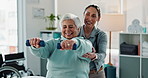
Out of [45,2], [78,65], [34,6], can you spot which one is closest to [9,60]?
[34,6]

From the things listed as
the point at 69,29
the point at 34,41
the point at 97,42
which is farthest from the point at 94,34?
the point at 34,41

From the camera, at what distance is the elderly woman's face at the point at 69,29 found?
1310 mm

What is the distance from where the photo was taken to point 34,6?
13.6ft

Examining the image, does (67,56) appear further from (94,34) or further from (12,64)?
(12,64)

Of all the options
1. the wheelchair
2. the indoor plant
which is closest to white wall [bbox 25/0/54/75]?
the indoor plant

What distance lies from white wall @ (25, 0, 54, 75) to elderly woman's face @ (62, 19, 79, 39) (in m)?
2.78

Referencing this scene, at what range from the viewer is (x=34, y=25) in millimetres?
4164

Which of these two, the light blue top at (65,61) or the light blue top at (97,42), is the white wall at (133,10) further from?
the light blue top at (65,61)

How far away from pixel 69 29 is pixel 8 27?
273 centimetres

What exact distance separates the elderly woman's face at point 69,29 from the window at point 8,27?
2579 millimetres

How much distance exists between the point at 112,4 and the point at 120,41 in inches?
56.5

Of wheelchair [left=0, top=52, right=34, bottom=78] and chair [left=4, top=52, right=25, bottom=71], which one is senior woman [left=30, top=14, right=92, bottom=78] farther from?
chair [left=4, top=52, right=25, bottom=71]

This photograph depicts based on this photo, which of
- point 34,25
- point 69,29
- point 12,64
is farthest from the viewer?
point 34,25

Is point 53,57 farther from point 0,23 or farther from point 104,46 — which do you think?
point 0,23
